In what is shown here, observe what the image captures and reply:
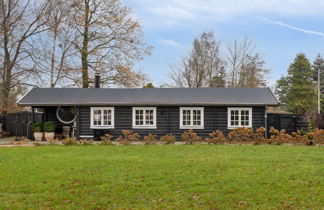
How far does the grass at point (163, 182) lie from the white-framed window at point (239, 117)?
8.25m

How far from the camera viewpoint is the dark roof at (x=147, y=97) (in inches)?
787

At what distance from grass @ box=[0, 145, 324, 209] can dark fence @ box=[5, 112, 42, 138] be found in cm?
1290

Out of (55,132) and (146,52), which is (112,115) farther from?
(146,52)

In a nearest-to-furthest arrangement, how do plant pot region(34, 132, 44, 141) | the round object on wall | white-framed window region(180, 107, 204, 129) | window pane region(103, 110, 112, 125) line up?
white-framed window region(180, 107, 204, 129)
plant pot region(34, 132, 44, 141)
window pane region(103, 110, 112, 125)
the round object on wall

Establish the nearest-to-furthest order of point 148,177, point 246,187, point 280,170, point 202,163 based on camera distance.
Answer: point 246,187, point 148,177, point 280,170, point 202,163

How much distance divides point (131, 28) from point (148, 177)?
85.2 ft

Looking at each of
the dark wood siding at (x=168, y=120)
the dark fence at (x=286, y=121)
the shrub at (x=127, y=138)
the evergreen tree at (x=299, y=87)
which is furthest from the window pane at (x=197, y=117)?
the evergreen tree at (x=299, y=87)

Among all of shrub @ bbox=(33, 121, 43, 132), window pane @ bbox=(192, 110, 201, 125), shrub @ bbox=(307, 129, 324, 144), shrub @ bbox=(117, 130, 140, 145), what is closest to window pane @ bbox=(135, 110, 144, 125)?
shrub @ bbox=(117, 130, 140, 145)

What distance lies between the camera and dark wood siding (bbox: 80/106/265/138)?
66.3 feet

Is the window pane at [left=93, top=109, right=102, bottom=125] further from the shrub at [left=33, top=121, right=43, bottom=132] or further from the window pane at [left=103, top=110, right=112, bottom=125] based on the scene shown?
the shrub at [left=33, top=121, right=43, bottom=132]

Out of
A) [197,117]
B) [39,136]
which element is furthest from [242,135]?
[39,136]

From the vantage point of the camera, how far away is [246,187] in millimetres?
7398

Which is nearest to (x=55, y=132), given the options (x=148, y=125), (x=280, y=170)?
(x=148, y=125)

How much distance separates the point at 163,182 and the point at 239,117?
1306 centimetres
